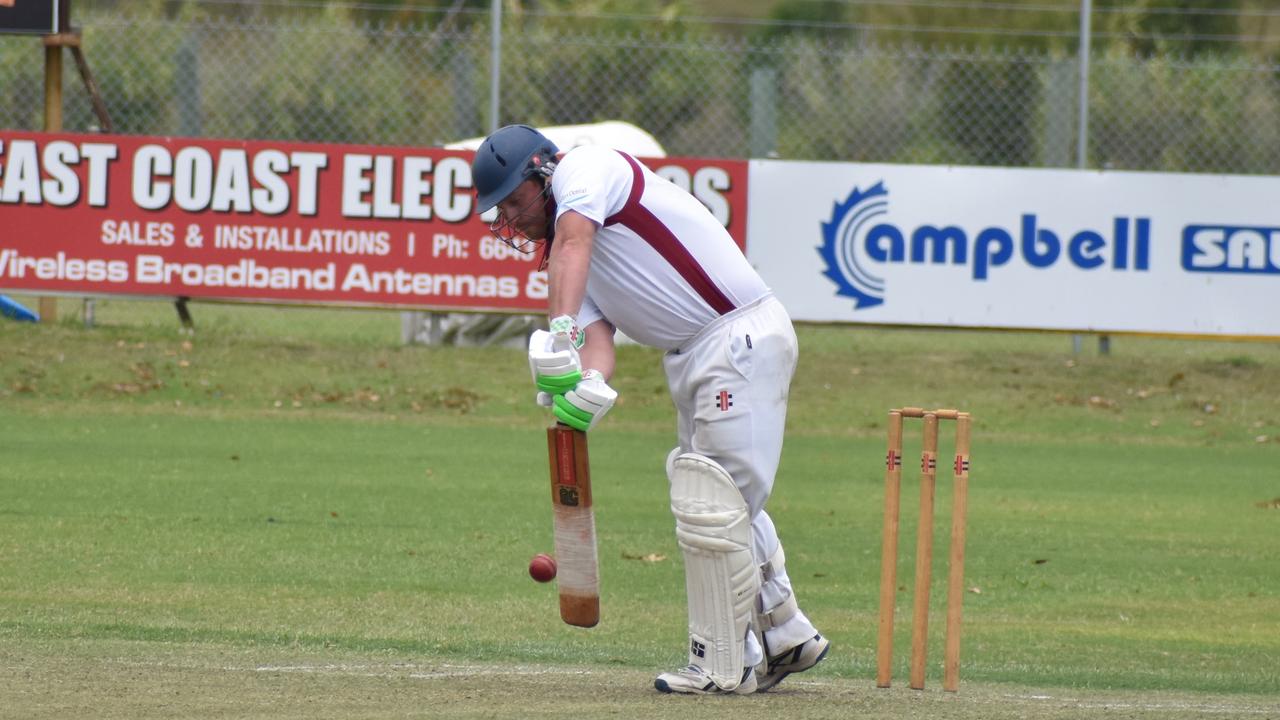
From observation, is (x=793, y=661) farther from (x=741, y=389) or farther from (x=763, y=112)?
(x=763, y=112)

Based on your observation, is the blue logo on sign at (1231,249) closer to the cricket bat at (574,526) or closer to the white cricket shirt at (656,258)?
the white cricket shirt at (656,258)

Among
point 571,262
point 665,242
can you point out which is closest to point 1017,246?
point 665,242

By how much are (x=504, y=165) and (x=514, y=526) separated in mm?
5008

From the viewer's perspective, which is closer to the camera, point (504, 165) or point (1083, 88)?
point (504, 165)

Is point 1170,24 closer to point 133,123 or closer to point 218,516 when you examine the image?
point 133,123

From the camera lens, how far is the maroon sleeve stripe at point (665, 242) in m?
6.50

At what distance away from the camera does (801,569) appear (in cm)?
1025

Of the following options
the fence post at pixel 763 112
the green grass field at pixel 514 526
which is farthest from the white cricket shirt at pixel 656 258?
the fence post at pixel 763 112

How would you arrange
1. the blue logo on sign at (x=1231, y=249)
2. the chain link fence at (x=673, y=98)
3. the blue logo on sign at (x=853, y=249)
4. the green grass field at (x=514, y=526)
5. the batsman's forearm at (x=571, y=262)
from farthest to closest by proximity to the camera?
the chain link fence at (x=673, y=98)
the blue logo on sign at (x=1231, y=249)
the blue logo on sign at (x=853, y=249)
the green grass field at (x=514, y=526)
the batsman's forearm at (x=571, y=262)

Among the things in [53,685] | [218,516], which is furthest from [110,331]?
[53,685]

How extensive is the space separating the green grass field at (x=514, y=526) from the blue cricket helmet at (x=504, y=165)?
5.67ft

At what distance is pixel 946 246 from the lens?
1714cm

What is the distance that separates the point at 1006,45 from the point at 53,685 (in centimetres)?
4579

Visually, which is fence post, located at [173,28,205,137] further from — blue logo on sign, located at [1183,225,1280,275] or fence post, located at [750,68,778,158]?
blue logo on sign, located at [1183,225,1280,275]
